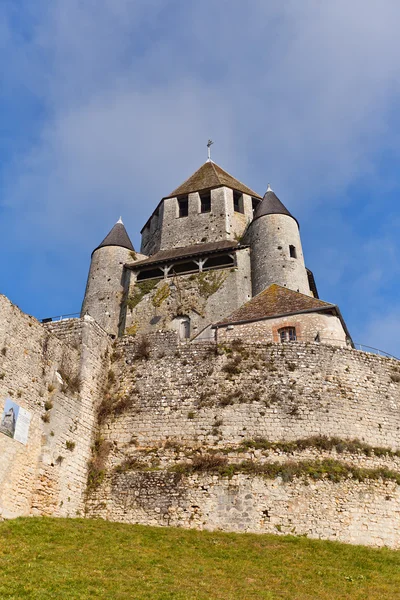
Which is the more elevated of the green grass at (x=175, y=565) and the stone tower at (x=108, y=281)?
the stone tower at (x=108, y=281)

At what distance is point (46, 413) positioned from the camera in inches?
690

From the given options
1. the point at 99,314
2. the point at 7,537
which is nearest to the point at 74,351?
the point at 7,537

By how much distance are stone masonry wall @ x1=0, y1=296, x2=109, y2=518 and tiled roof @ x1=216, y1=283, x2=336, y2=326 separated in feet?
25.5

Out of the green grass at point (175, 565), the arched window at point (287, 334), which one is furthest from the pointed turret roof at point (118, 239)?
the green grass at point (175, 565)

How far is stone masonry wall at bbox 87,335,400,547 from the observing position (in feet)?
56.1

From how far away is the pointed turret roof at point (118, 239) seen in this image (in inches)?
1553

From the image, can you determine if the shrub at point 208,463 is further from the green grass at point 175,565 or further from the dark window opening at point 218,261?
the dark window opening at point 218,261

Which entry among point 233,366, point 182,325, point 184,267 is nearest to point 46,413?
point 233,366

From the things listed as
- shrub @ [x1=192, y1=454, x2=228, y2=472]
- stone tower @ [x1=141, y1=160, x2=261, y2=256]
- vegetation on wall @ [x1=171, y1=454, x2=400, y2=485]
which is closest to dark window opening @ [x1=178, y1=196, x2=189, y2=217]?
stone tower @ [x1=141, y1=160, x2=261, y2=256]

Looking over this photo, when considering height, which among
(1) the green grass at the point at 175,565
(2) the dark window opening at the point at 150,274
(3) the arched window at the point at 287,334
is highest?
(2) the dark window opening at the point at 150,274

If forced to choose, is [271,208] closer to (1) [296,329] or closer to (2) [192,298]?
(2) [192,298]

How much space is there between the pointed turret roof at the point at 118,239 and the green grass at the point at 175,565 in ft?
81.4

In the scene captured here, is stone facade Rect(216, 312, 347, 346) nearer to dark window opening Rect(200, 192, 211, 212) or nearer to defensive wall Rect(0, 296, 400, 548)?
defensive wall Rect(0, 296, 400, 548)

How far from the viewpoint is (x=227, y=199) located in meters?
40.9
